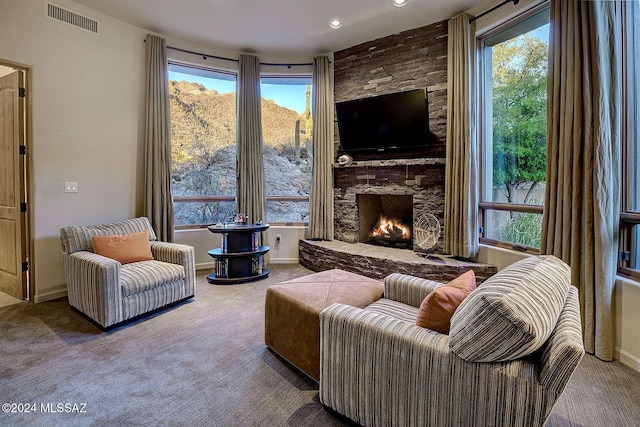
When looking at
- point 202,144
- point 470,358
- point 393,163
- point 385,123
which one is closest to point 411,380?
point 470,358

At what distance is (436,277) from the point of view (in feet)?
11.5

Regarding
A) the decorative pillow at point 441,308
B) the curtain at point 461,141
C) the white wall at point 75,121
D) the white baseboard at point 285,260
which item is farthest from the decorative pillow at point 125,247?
the curtain at point 461,141

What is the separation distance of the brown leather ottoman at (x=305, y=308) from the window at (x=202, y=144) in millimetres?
2747

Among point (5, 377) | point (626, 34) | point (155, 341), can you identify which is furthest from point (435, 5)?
point (5, 377)

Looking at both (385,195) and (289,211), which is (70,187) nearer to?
(289,211)

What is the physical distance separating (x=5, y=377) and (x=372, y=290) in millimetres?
2380

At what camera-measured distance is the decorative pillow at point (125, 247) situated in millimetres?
3086

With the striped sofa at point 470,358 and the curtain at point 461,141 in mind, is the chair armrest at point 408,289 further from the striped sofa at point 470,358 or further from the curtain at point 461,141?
the curtain at point 461,141

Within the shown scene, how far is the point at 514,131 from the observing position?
331cm

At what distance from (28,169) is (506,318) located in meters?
4.21

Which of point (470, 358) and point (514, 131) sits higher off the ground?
point (514, 131)

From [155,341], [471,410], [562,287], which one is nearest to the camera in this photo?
[471,410]

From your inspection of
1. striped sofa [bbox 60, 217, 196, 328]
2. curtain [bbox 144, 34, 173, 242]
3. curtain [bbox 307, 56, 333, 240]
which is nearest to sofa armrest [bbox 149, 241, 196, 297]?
striped sofa [bbox 60, 217, 196, 328]

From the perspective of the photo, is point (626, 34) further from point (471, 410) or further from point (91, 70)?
point (91, 70)
